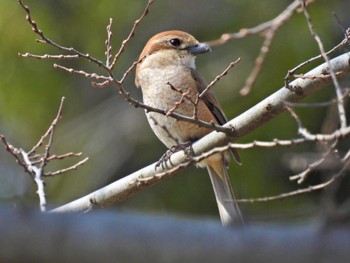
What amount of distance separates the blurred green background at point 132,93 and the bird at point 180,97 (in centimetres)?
253

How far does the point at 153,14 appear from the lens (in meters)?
10.9

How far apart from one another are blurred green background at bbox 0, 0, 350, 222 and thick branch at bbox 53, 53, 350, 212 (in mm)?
4157

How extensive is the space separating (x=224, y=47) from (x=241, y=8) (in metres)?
0.57

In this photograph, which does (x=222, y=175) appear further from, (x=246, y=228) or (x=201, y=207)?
(x=246, y=228)

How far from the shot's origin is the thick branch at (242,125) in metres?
3.84

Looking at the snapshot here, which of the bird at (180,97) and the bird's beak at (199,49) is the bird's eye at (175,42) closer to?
the bird at (180,97)

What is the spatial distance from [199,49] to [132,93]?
3903 millimetres

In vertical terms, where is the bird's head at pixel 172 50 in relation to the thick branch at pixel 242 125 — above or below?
above

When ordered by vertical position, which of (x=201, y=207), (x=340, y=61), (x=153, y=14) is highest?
(x=153, y=14)

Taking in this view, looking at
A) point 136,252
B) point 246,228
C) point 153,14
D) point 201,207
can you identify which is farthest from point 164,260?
point 153,14

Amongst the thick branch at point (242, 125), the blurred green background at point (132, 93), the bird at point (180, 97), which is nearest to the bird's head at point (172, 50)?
the bird at point (180, 97)

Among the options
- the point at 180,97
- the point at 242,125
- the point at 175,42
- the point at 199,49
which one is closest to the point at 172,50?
the point at 175,42

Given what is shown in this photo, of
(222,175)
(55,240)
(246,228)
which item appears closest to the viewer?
(55,240)

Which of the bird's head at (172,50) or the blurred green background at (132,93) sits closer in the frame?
the bird's head at (172,50)
